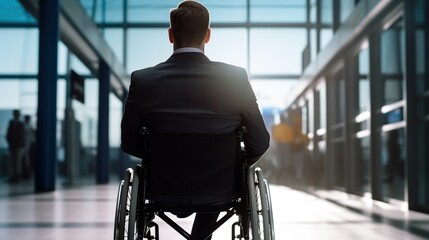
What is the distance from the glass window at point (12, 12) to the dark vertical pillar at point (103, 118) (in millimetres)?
4837

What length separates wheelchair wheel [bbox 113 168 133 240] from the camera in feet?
6.82

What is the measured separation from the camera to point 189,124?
2150 mm

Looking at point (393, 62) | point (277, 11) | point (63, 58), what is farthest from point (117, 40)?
point (393, 62)

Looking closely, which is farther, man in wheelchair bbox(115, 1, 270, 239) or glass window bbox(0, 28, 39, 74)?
glass window bbox(0, 28, 39, 74)

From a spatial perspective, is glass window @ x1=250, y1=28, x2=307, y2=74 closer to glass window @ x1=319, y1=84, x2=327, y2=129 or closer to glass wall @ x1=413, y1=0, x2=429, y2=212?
glass window @ x1=319, y1=84, x2=327, y2=129

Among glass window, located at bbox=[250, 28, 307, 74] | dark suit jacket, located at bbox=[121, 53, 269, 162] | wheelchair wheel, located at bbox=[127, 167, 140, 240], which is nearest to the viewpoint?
wheelchair wheel, located at bbox=[127, 167, 140, 240]

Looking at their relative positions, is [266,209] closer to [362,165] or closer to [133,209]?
[133,209]

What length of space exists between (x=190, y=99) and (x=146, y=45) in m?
13.9

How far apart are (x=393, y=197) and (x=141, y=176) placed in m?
5.63

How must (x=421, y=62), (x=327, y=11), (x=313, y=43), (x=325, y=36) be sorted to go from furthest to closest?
1. (x=313, y=43)
2. (x=325, y=36)
3. (x=327, y=11)
4. (x=421, y=62)

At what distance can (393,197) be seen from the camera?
7270 millimetres

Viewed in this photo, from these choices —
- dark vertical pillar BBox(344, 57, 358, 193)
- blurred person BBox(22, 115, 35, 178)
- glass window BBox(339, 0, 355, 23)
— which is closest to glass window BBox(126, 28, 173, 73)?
blurred person BBox(22, 115, 35, 178)

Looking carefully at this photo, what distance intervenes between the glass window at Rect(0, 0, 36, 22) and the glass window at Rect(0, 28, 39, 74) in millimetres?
169

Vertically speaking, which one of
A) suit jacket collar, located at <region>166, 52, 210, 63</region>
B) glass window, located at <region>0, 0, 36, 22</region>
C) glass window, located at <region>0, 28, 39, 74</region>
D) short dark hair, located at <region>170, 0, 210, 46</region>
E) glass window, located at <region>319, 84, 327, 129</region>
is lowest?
suit jacket collar, located at <region>166, 52, 210, 63</region>
